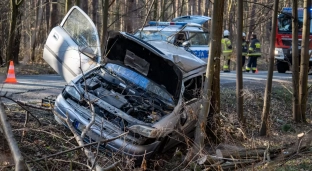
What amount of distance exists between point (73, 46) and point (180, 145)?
2.55m

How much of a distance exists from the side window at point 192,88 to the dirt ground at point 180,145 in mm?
723

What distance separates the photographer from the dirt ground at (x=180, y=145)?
5.50 m

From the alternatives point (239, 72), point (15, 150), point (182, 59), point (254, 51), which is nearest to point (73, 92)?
point (182, 59)

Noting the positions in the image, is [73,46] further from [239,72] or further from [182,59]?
[239,72]

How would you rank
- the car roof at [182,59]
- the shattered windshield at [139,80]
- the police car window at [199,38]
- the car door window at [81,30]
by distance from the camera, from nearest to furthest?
the car roof at [182,59]
the shattered windshield at [139,80]
the car door window at [81,30]
the police car window at [199,38]

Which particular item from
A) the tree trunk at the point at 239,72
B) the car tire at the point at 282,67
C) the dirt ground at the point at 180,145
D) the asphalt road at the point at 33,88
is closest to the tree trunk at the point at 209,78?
the dirt ground at the point at 180,145

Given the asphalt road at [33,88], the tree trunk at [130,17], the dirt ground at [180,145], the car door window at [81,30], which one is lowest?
the dirt ground at [180,145]

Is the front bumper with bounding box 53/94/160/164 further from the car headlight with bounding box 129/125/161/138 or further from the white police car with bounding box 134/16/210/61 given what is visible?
the white police car with bounding box 134/16/210/61

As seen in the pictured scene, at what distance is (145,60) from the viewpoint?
743 centimetres

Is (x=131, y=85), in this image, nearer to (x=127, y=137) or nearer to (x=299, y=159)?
(x=127, y=137)

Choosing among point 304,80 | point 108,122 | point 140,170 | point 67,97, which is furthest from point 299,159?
point 304,80

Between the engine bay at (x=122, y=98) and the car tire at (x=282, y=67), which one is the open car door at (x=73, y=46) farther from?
the car tire at (x=282, y=67)

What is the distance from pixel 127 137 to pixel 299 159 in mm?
2409

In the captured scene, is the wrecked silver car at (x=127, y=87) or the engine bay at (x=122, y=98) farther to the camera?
the engine bay at (x=122, y=98)
